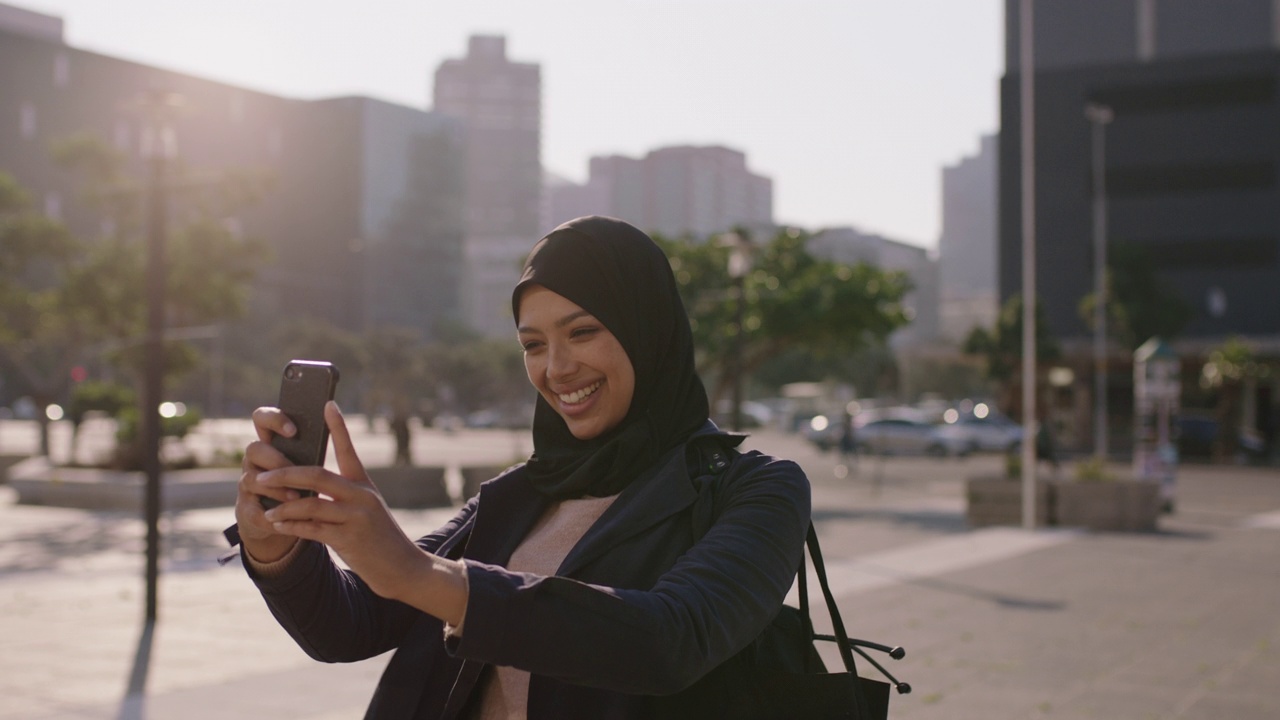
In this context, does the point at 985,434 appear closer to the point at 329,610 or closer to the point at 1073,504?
the point at 1073,504

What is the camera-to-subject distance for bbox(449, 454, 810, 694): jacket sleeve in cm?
152

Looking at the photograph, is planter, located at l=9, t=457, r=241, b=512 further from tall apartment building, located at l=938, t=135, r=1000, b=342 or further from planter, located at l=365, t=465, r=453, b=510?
tall apartment building, located at l=938, t=135, r=1000, b=342

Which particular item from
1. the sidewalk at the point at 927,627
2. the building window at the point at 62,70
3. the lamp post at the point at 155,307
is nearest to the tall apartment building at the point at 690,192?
the sidewalk at the point at 927,627

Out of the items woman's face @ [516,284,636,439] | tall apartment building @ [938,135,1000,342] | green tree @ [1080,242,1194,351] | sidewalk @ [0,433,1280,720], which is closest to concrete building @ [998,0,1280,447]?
tall apartment building @ [938,135,1000,342]

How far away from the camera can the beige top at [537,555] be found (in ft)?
6.53

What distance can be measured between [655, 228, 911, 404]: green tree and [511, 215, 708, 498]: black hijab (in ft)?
77.8

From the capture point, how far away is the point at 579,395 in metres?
2.09

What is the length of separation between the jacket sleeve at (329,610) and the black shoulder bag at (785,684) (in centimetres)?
56

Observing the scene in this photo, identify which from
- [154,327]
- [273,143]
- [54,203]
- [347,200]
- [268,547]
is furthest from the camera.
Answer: [347,200]

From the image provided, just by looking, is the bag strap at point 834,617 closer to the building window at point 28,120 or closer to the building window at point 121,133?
the building window at point 28,120

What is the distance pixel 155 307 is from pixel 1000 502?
1249 cm

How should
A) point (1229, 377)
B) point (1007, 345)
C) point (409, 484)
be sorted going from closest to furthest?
point (409, 484), point (1229, 377), point (1007, 345)

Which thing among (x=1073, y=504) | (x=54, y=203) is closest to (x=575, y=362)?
(x=1073, y=504)

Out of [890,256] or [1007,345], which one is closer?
[890,256]
